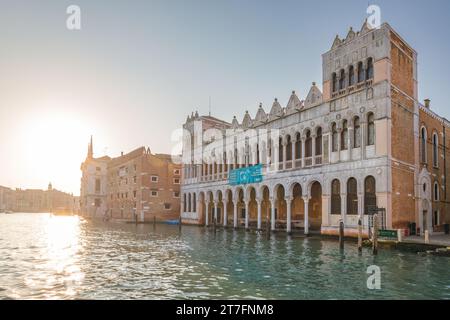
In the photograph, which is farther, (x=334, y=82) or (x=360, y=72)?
(x=334, y=82)

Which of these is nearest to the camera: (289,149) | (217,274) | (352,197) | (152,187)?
(217,274)

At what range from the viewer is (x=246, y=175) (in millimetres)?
31859

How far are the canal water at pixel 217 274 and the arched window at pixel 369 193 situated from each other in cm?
431

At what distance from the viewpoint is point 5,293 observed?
31.5 ft

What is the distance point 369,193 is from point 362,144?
295 cm

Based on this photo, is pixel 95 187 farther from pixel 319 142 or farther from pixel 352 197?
pixel 352 197

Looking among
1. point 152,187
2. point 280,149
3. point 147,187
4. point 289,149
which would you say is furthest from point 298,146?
point 147,187

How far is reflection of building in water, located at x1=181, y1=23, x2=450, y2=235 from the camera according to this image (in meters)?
22.0

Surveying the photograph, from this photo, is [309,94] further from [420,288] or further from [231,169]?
Answer: [420,288]

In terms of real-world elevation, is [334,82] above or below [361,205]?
above

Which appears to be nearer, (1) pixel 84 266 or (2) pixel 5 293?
(2) pixel 5 293

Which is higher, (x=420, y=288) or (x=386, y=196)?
(x=386, y=196)
